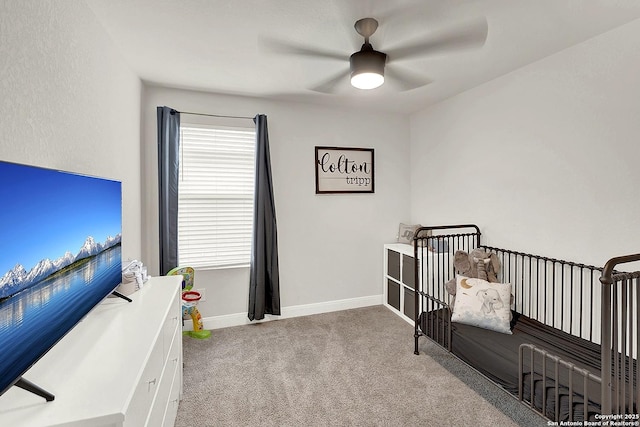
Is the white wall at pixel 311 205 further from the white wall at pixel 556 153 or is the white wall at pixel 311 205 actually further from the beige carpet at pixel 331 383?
the white wall at pixel 556 153

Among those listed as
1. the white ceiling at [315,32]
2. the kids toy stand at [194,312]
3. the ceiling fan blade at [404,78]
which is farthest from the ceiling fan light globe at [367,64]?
the kids toy stand at [194,312]

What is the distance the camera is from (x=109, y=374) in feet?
3.47

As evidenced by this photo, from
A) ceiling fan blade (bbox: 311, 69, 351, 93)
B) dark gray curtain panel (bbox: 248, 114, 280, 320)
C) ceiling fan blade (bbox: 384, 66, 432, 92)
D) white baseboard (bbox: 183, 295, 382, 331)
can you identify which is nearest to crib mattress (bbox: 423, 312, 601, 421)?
white baseboard (bbox: 183, 295, 382, 331)

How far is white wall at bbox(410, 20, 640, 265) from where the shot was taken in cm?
200

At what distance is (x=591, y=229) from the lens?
7.13 ft

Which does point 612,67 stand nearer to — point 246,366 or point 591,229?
point 591,229

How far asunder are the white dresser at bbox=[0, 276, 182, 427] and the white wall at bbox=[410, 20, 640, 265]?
2.70m

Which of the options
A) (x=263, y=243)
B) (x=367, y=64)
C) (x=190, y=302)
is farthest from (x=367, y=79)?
(x=190, y=302)

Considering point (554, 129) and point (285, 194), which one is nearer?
point (554, 129)

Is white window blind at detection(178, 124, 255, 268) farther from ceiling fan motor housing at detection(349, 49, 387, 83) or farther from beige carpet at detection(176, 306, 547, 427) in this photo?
ceiling fan motor housing at detection(349, 49, 387, 83)

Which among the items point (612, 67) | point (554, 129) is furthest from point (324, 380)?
point (612, 67)

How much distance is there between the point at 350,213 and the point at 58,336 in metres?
2.98

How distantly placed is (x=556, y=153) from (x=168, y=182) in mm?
3222

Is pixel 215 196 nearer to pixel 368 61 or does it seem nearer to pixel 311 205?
pixel 311 205
